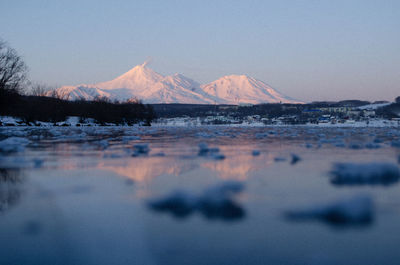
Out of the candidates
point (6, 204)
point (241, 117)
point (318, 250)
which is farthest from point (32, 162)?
point (241, 117)

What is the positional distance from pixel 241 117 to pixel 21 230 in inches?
4039

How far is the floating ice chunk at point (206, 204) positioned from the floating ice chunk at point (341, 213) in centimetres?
61

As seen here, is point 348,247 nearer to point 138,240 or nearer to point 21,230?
point 138,240

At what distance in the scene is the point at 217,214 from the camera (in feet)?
11.9

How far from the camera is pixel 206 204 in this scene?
13.2 feet

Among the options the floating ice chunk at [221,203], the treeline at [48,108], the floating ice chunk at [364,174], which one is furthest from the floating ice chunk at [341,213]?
the treeline at [48,108]

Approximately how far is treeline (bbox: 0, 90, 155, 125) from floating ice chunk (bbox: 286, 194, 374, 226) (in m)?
48.9

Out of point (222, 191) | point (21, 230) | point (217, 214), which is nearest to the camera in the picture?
point (21, 230)

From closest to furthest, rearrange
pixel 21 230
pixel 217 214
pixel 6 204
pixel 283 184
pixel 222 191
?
pixel 21 230, pixel 217 214, pixel 6 204, pixel 222 191, pixel 283 184

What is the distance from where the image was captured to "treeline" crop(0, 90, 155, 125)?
55000 mm

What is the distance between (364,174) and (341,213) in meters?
2.82

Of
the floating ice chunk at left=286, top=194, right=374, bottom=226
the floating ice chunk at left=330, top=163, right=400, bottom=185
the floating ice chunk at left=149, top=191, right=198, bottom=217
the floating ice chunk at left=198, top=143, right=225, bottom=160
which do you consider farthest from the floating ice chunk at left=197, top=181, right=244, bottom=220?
the floating ice chunk at left=198, top=143, right=225, bottom=160

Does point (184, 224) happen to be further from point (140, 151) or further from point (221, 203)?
point (140, 151)

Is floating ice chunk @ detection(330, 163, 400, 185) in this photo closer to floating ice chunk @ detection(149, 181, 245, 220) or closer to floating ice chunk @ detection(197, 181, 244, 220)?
floating ice chunk @ detection(197, 181, 244, 220)
